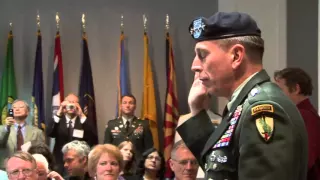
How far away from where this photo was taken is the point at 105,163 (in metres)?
3.50

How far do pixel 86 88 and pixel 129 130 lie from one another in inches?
39.8

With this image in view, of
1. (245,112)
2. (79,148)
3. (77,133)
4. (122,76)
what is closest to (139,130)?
(77,133)

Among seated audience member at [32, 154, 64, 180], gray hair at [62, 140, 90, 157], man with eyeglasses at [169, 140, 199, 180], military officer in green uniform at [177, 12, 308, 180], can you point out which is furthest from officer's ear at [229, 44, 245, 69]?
gray hair at [62, 140, 90, 157]

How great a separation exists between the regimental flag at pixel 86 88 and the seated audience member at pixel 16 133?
1.09 metres

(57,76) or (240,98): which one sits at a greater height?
(57,76)

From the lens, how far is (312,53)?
5.37 m

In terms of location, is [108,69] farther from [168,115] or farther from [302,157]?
[302,157]

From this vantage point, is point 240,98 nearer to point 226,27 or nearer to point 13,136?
point 226,27

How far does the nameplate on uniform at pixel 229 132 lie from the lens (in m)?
1.27

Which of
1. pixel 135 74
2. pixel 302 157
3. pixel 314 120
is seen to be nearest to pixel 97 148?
pixel 314 120

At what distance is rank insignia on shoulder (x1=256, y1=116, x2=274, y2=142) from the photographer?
1.17 metres

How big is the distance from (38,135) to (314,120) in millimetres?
3475

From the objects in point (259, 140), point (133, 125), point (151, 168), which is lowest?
point (151, 168)

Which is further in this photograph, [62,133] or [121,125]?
[121,125]
